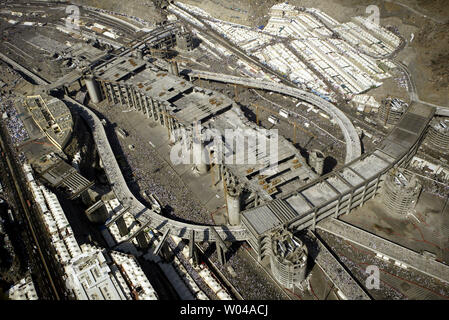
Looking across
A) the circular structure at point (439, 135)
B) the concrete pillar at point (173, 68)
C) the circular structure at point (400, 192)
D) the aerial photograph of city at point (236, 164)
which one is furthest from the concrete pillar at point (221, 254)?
the concrete pillar at point (173, 68)

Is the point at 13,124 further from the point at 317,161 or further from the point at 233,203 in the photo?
the point at 317,161

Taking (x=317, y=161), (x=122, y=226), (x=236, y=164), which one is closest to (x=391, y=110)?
(x=317, y=161)

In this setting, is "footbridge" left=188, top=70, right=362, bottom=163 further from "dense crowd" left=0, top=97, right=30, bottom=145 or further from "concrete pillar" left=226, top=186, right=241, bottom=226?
"dense crowd" left=0, top=97, right=30, bottom=145

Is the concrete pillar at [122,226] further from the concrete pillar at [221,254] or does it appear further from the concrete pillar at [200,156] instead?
the concrete pillar at [200,156]

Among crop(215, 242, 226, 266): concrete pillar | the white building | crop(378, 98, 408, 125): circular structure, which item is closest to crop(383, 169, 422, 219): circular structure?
crop(378, 98, 408, 125): circular structure

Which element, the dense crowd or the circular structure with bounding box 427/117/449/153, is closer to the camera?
the circular structure with bounding box 427/117/449/153

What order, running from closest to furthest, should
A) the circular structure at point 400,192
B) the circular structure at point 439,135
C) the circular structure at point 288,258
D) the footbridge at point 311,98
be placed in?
the circular structure at point 288,258 → the circular structure at point 400,192 → the circular structure at point 439,135 → the footbridge at point 311,98
